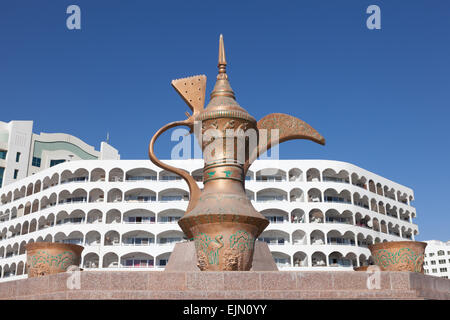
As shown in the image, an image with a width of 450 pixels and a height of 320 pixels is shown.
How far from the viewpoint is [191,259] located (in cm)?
969

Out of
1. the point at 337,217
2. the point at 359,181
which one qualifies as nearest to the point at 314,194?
the point at 337,217

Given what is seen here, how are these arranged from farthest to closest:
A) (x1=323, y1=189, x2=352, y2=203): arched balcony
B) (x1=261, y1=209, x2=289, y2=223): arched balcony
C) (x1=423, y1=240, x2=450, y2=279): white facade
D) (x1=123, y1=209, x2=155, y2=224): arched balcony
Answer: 1. (x1=423, y1=240, x2=450, y2=279): white facade
2. (x1=323, y1=189, x2=352, y2=203): arched balcony
3. (x1=261, y1=209, x2=289, y2=223): arched balcony
4. (x1=123, y1=209, x2=155, y2=224): arched balcony

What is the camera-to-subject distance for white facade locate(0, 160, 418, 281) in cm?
4722

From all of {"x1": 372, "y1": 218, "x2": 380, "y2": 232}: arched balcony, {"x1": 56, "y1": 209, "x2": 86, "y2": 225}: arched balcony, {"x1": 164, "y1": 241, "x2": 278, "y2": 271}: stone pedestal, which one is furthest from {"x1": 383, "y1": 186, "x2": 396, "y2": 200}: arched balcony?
{"x1": 164, "y1": 241, "x2": 278, "y2": 271}: stone pedestal

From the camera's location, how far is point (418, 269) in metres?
A: 8.22

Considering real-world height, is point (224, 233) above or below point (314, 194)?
below

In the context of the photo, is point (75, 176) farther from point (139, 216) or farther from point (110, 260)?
point (110, 260)

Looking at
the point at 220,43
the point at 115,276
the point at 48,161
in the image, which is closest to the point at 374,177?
the point at 48,161

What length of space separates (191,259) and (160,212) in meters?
40.1

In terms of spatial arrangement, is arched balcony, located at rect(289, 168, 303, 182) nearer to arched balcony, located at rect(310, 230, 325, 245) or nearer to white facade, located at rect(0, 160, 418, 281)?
white facade, located at rect(0, 160, 418, 281)

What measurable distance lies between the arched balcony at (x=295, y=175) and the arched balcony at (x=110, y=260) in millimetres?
21896

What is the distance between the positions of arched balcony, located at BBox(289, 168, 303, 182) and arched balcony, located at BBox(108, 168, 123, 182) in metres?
20.2

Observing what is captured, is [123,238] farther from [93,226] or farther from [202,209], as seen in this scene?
[202,209]

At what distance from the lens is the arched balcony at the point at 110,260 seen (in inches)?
1838
